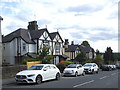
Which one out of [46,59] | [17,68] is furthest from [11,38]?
[17,68]

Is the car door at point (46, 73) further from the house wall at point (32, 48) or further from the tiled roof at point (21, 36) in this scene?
the house wall at point (32, 48)

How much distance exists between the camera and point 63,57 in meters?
39.6

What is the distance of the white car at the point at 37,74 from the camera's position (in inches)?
497

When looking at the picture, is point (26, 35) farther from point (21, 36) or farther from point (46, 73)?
point (46, 73)

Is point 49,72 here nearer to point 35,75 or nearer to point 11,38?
point 35,75

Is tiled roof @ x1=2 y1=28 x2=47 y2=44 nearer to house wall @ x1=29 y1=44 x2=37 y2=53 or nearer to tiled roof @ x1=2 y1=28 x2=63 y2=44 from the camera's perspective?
tiled roof @ x1=2 y1=28 x2=63 y2=44

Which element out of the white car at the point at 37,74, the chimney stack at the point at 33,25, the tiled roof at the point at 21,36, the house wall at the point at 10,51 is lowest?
the white car at the point at 37,74

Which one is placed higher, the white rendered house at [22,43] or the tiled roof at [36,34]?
the tiled roof at [36,34]

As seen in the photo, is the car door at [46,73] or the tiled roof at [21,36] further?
the tiled roof at [21,36]

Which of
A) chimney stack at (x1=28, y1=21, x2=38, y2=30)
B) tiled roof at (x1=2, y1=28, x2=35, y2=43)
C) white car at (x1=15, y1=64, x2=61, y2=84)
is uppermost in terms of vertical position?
chimney stack at (x1=28, y1=21, x2=38, y2=30)

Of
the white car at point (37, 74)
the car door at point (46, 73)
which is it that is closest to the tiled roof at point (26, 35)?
the white car at point (37, 74)

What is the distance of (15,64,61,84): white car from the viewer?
12633mm

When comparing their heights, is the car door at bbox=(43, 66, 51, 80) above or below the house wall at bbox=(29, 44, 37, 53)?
below

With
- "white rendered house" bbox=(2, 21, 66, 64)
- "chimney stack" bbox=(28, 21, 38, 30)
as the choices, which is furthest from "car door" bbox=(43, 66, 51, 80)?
"chimney stack" bbox=(28, 21, 38, 30)
